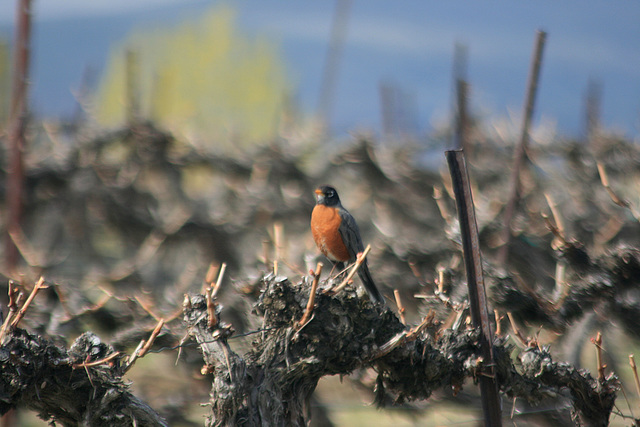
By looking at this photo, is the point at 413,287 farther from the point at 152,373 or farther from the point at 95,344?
the point at 152,373

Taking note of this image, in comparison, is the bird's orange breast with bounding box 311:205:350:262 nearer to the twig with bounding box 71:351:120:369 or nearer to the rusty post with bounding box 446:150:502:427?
the rusty post with bounding box 446:150:502:427

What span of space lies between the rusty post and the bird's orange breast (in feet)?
4.83

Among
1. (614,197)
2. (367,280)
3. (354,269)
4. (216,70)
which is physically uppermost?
(614,197)

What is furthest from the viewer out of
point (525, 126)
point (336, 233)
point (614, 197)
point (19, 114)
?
point (19, 114)

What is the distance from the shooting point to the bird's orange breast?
4.73 meters

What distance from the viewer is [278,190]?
518 inches

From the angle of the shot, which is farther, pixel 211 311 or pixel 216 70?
pixel 216 70

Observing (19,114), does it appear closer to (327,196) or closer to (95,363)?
(327,196)

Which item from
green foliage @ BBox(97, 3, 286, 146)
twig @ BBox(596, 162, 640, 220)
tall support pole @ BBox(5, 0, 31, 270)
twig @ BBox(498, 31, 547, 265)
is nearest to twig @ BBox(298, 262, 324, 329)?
twig @ BBox(596, 162, 640, 220)

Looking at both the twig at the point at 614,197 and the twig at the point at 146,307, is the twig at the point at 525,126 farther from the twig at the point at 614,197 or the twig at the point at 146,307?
the twig at the point at 146,307

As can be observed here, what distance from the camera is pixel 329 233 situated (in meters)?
4.74

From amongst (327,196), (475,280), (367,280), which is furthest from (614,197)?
(327,196)

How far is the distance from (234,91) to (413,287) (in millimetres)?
42044

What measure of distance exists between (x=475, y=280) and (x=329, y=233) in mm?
1573
